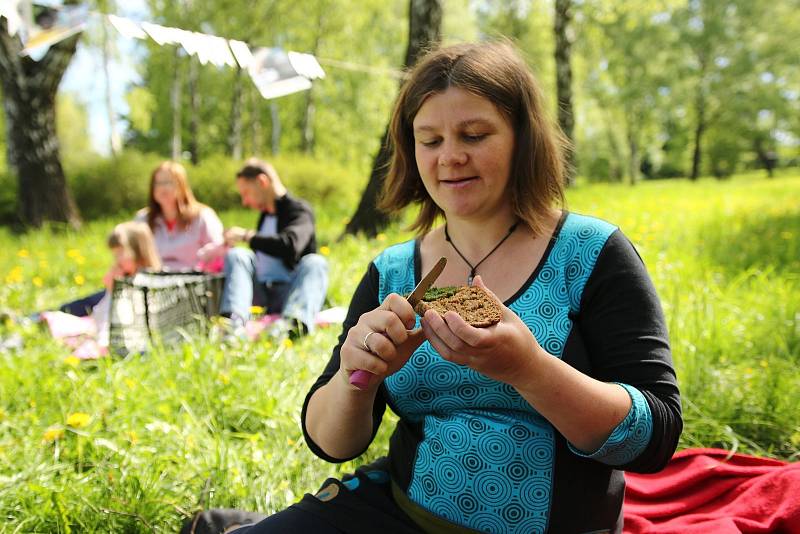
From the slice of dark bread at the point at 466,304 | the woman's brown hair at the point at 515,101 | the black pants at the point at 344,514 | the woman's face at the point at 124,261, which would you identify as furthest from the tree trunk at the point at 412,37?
the slice of dark bread at the point at 466,304

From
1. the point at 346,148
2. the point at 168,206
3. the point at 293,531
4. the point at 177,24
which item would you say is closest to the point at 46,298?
the point at 168,206

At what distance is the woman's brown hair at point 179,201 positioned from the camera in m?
4.95

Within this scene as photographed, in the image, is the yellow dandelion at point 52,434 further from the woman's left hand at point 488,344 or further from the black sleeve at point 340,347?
the woman's left hand at point 488,344

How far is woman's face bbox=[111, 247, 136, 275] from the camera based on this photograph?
4.48 metres

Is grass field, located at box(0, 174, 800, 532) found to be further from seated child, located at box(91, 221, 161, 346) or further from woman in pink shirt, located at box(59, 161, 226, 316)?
woman in pink shirt, located at box(59, 161, 226, 316)

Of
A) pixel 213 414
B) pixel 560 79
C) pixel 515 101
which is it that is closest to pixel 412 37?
pixel 213 414

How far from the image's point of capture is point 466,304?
1106 mm

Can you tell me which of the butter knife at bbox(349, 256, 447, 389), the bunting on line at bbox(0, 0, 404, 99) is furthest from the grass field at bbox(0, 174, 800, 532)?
the bunting on line at bbox(0, 0, 404, 99)

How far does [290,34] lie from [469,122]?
20.4 meters

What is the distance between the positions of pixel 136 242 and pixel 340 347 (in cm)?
346

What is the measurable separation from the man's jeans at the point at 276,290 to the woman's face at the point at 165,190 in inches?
33.1

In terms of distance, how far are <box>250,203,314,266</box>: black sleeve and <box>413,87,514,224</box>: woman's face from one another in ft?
10.5

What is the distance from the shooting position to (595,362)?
1352 millimetres

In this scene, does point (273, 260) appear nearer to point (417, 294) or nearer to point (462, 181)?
point (462, 181)
